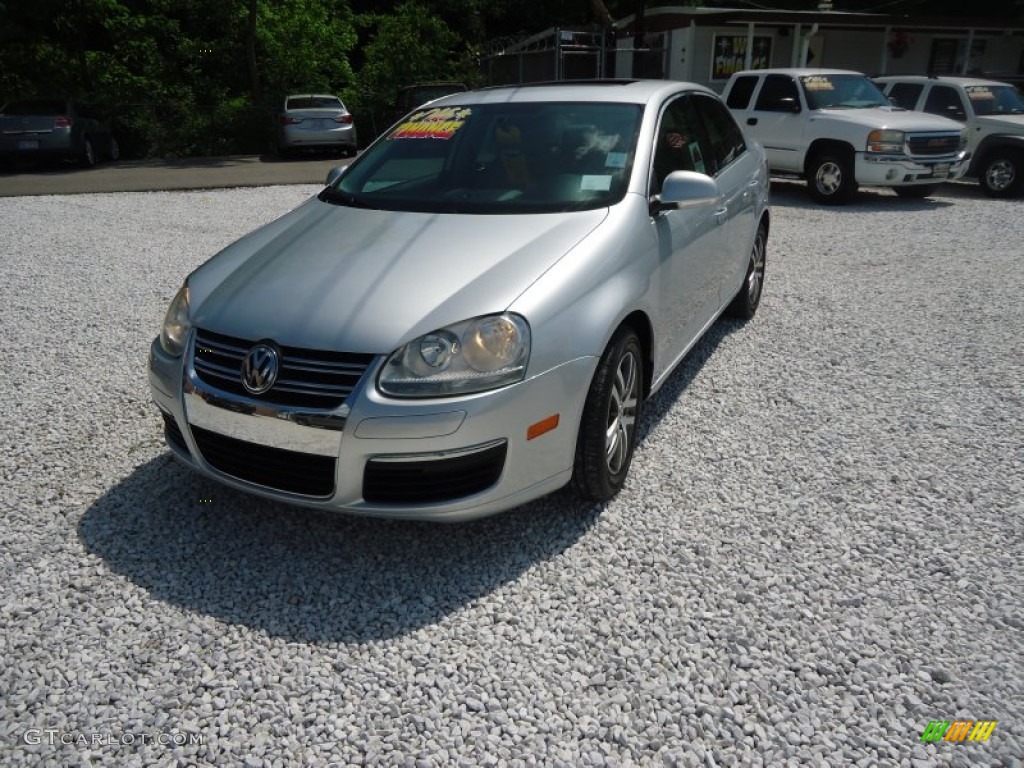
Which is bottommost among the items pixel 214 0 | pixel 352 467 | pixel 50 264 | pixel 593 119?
pixel 50 264

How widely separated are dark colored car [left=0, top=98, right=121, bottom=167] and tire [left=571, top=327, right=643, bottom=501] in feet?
50.9

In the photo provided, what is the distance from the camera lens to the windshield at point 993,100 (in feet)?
40.7

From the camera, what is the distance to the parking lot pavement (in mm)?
13211

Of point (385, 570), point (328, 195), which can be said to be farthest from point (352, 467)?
point (328, 195)

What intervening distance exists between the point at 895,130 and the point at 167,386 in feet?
35.0

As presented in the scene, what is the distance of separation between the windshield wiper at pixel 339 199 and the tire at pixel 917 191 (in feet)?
32.8

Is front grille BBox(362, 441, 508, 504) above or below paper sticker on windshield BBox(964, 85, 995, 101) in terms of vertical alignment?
below

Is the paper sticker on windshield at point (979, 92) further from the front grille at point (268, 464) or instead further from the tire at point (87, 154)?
the tire at point (87, 154)

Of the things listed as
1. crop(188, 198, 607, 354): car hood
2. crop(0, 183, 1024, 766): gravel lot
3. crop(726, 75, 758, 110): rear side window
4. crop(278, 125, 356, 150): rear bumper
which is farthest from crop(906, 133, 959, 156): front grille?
crop(278, 125, 356, 150): rear bumper

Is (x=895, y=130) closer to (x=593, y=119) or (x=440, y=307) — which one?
(x=593, y=119)

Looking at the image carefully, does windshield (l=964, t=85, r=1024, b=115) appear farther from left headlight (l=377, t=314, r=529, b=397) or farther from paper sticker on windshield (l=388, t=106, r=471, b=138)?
left headlight (l=377, t=314, r=529, b=397)

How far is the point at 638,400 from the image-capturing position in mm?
3543

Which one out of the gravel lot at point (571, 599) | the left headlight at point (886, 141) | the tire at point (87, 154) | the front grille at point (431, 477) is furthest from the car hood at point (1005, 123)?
the tire at point (87, 154)

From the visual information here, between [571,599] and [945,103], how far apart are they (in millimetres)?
13094
